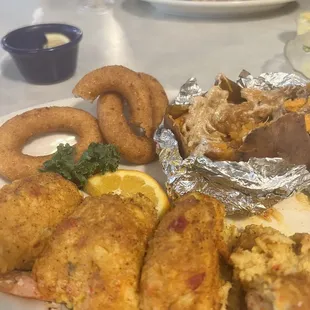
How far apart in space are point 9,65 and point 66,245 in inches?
71.9

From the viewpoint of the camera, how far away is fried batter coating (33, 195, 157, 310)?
3.84 feet

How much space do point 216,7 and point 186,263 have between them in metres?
2.26

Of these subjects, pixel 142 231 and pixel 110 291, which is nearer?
pixel 110 291

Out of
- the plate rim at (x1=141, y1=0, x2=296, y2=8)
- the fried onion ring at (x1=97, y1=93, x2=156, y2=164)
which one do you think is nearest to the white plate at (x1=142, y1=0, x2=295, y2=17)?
the plate rim at (x1=141, y1=0, x2=296, y2=8)

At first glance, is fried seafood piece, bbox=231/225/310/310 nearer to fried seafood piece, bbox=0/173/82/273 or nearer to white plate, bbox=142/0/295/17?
fried seafood piece, bbox=0/173/82/273

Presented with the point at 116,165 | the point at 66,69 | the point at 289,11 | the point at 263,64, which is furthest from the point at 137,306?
the point at 289,11

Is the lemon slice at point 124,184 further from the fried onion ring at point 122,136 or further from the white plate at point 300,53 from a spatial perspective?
the white plate at point 300,53

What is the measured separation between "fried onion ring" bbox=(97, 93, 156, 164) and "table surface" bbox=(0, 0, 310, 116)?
0.54 m

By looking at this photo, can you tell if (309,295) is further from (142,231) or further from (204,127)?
(204,127)

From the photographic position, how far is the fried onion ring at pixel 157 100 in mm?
1980

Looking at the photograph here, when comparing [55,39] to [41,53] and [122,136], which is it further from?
[122,136]

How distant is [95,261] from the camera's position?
47.2 inches

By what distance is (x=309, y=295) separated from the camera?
1.06 m

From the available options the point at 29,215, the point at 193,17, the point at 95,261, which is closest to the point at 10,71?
the point at 193,17
